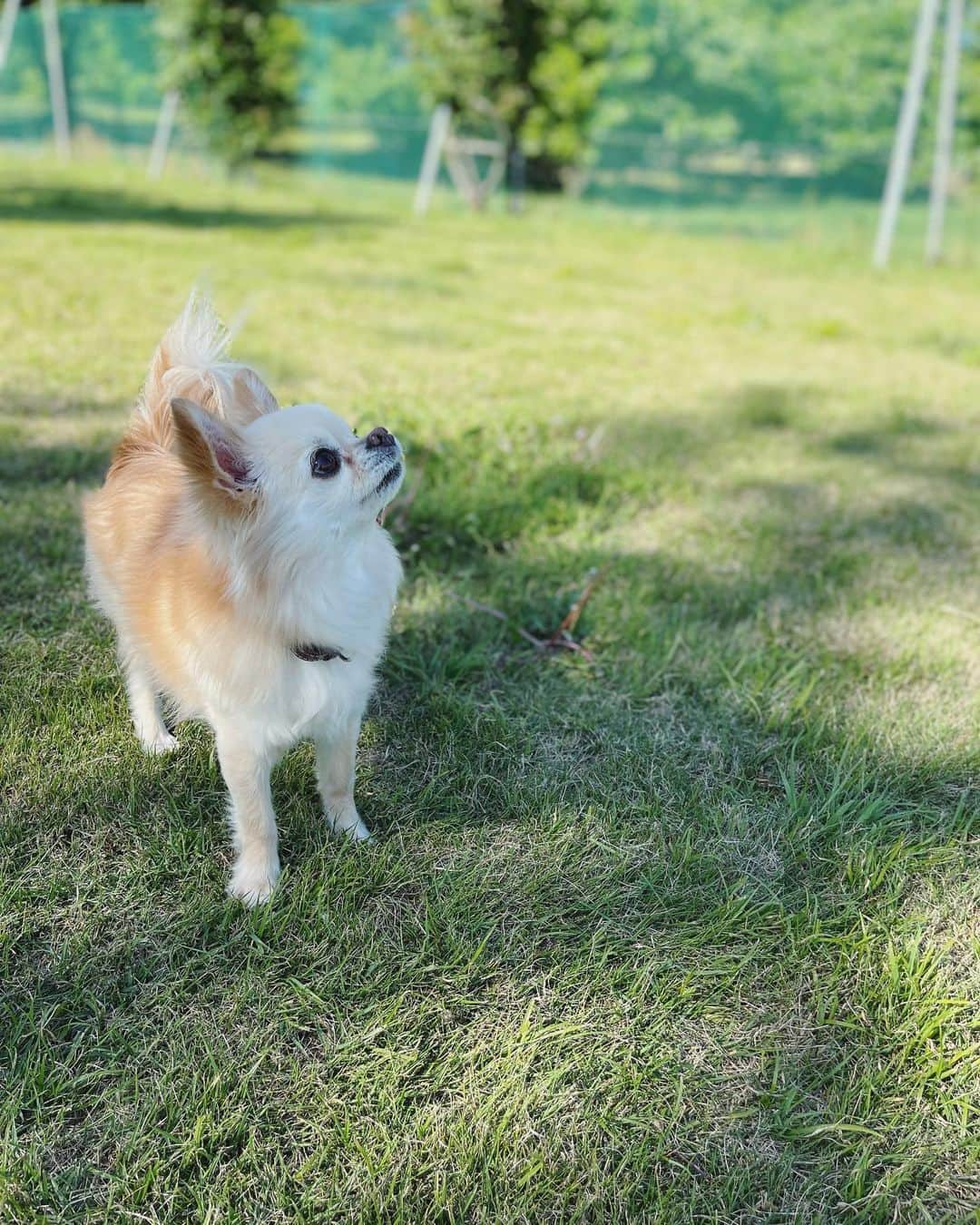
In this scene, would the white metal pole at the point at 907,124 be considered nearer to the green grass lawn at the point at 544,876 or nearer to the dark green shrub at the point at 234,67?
the green grass lawn at the point at 544,876

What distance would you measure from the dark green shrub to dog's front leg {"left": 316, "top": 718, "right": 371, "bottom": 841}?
504 inches

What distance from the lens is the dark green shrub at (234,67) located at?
1223cm

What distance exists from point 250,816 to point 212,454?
2.35ft

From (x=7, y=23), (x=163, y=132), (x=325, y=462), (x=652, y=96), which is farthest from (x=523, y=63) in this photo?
(x=325, y=462)

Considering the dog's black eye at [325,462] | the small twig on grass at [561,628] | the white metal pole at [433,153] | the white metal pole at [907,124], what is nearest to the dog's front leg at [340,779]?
Answer: the dog's black eye at [325,462]

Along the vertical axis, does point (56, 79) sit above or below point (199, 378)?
above

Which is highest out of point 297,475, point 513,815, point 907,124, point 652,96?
point 652,96

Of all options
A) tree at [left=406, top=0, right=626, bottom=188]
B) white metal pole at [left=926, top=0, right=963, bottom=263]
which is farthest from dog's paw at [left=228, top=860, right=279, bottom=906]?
tree at [left=406, top=0, right=626, bottom=188]

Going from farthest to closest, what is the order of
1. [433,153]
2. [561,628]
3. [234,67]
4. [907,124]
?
[234,67] → [433,153] → [907,124] → [561,628]

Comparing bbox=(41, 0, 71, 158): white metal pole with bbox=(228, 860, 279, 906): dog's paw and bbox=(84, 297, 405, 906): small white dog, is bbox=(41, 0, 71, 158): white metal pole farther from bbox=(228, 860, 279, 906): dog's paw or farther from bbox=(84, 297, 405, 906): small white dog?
bbox=(228, 860, 279, 906): dog's paw

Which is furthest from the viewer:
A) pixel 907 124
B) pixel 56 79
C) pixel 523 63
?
pixel 56 79

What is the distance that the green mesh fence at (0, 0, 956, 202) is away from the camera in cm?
1277

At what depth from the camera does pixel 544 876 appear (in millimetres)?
1955

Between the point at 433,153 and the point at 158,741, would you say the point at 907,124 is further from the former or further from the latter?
the point at 158,741
